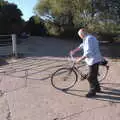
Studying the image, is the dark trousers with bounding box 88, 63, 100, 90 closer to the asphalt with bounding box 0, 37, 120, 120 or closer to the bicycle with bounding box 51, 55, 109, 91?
the asphalt with bounding box 0, 37, 120, 120

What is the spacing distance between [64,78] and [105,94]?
1361mm

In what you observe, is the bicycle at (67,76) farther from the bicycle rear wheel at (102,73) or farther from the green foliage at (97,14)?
the green foliage at (97,14)

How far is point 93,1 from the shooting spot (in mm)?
20859

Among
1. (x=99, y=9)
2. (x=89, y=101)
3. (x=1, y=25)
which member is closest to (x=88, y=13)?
(x=99, y=9)

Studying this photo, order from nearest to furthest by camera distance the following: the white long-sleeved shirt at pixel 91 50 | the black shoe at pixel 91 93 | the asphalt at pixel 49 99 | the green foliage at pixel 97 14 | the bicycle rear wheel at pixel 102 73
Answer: the asphalt at pixel 49 99, the white long-sleeved shirt at pixel 91 50, the black shoe at pixel 91 93, the bicycle rear wheel at pixel 102 73, the green foliage at pixel 97 14

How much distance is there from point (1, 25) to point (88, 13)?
11.5 meters

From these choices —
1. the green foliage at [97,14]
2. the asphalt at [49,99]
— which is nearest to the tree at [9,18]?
→ the green foliage at [97,14]

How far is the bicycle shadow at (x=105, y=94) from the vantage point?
27.6 ft

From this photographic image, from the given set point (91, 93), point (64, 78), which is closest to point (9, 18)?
point (64, 78)

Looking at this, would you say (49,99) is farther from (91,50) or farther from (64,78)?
(91,50)

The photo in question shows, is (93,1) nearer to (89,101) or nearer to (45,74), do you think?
(45,74)

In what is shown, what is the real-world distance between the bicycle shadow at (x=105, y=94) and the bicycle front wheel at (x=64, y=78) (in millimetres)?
191

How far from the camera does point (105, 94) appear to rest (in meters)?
8.87

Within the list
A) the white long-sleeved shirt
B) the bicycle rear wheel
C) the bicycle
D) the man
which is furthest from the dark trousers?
the bicycle rear wheel
